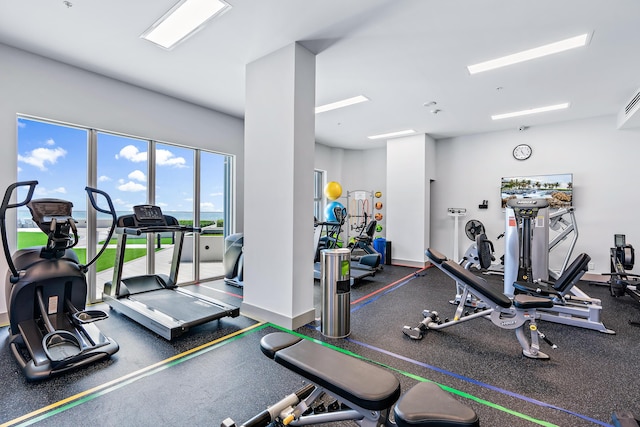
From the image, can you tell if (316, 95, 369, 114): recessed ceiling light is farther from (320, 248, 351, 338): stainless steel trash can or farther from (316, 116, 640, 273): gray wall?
(316, 116, 640, 273): gray wall

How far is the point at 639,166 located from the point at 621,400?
17.4 feet

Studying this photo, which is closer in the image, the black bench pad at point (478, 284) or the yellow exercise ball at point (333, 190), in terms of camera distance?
the black bench pad at point (478, 284)

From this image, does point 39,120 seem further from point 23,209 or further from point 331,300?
point 331,300

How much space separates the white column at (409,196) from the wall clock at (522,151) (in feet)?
5.72

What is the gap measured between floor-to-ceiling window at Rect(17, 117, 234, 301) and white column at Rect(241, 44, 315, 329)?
1042 mm

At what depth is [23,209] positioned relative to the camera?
3531 millimetres

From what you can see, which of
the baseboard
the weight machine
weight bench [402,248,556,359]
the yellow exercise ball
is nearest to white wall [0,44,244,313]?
the baseboard

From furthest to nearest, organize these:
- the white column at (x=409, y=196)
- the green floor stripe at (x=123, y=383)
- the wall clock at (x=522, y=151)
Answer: the white column at (x=409, y=196)
the wall clock at (x=522, y=151)
the green floor stripe at (x=123, y=383)

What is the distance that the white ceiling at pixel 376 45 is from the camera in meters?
2.69

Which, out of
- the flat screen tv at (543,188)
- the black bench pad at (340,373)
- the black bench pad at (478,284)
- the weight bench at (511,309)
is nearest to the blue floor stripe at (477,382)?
the weight bench at (511,309)

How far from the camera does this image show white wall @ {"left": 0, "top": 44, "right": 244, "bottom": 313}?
3342 millimetres

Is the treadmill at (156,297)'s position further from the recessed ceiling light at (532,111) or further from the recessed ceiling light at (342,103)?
the recessed ceiling light at (532,111)

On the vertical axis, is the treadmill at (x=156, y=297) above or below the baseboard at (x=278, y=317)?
above

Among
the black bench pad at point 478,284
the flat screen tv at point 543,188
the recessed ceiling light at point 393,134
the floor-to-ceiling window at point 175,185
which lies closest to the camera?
the black bench pad at point 478,284
